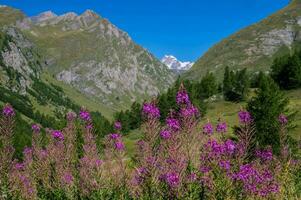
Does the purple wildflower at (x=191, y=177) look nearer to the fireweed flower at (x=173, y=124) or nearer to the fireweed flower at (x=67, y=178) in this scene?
the fireweed flower at (x=173, y=124)

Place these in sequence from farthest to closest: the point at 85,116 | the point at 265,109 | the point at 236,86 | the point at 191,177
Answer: the point at 236,86, the point at 265,109, the point at 85,116, the point at 191,177

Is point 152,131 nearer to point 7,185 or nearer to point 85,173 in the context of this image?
point 85,173

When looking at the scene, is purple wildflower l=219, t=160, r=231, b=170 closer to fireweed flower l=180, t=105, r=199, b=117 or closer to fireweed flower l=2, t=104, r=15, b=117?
fireweed flower l=180, t=105, r=199, b=117

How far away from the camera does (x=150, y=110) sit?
9398 mm

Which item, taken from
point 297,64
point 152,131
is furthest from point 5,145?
point 297,64

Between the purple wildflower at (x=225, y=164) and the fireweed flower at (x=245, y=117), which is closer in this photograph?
the purple wildflower at (x=225, y=164)

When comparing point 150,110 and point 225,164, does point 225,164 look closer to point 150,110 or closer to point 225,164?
point 225,164

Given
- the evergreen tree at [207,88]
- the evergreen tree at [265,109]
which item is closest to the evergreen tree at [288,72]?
the evergreen tree at [207,88]

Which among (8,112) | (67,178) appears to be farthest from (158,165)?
(8,112)

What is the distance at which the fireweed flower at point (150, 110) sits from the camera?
9391 mm

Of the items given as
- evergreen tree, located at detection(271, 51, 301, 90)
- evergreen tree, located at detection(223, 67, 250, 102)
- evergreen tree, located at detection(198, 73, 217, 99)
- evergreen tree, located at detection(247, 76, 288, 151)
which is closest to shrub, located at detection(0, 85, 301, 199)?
evergreen tree, located at detection(247, 76, 288, 151)

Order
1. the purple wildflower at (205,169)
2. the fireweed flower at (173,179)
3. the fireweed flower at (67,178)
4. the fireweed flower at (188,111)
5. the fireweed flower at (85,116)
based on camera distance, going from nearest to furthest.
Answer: the fireweed flower at (173,179) < the fireweed flower at (188,111) < the purple wildflower at (205,169) < the fireweed flower at (85,116) < the fireweed flower at (67,178)

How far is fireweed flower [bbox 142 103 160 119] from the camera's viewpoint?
30.8 feet

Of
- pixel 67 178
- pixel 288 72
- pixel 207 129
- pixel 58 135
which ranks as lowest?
pixel 67 178
